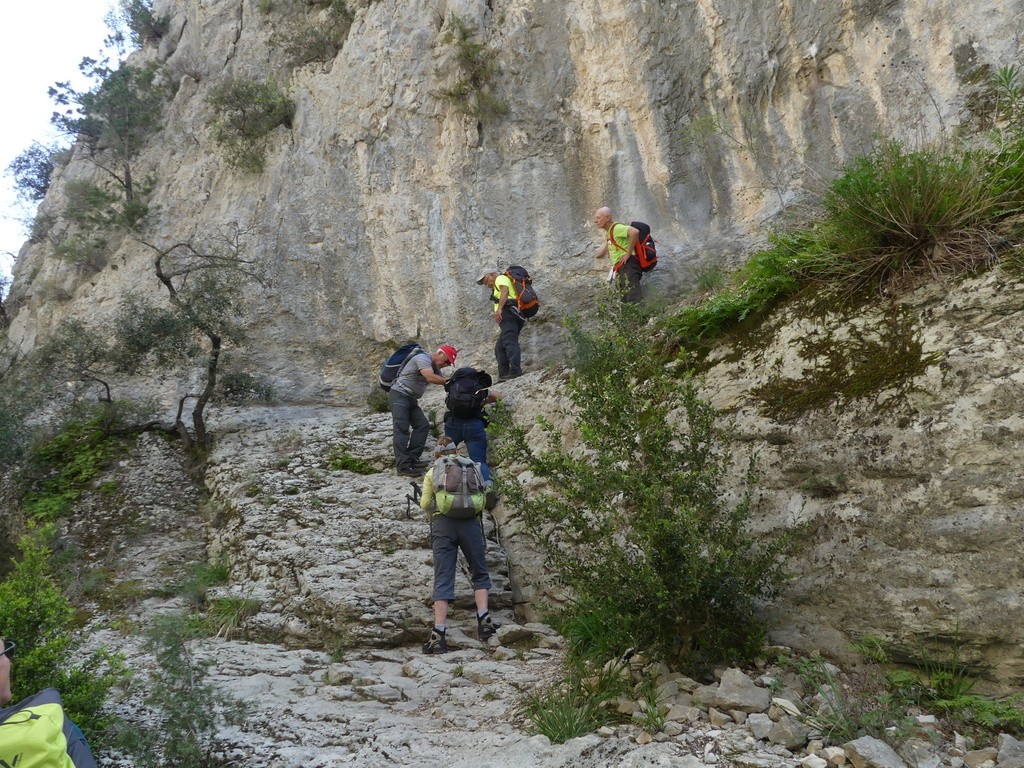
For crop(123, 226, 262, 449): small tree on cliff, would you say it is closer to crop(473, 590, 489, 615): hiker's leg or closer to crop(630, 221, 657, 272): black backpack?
crop(630, 221, 657, 272): black backpack

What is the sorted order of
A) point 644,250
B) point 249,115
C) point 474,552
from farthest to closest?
point 249,115
point 644,250
point 474,552

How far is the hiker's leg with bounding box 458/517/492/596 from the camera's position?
23.9 feet

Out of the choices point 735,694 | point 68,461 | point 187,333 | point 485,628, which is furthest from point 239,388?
point 735,694

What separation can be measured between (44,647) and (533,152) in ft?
37.6

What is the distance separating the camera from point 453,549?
23.7ft

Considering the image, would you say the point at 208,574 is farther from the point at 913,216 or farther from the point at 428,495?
the point at 913,216

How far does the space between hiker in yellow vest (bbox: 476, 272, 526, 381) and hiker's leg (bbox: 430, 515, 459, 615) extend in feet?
15.2

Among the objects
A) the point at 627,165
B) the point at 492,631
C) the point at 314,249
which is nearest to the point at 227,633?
the point at 492,631

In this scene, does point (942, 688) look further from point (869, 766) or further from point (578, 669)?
point (578, 669)

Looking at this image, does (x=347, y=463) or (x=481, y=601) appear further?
(x=347, y=463)

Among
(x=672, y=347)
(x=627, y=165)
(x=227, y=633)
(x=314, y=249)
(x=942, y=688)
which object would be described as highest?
(x=627, y=165)

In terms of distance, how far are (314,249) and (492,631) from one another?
9.86m

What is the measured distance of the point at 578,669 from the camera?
18.0 feet

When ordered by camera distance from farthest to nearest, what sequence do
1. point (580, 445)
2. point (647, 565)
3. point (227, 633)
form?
point (580, 445) → point (227, 633) → point (647, 565)
